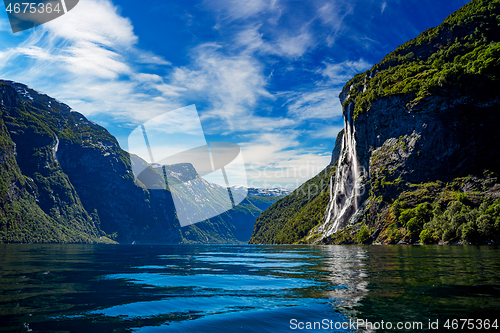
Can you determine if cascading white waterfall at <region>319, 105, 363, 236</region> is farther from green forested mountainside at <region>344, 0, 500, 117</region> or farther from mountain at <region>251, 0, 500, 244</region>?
green forested mountainside at <region>344, 0, 500, 117</region>

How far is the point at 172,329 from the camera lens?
10523 millimetres

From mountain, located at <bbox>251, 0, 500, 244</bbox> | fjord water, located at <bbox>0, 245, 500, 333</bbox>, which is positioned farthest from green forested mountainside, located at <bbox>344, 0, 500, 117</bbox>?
fjord water, located at <bbox>0, 245, 500, 333</bbox>

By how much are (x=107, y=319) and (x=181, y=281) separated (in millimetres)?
12021

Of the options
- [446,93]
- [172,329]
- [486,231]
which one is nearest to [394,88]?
[446,93]

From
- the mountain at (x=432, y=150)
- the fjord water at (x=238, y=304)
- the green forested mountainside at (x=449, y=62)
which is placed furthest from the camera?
the green forested mountainside at (x=449, y=62)

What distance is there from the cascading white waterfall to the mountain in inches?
22.8

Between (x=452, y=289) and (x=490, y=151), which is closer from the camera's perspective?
(x=452, y=289)

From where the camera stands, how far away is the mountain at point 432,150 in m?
94.6

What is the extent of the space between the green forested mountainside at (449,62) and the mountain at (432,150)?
1.49 feet

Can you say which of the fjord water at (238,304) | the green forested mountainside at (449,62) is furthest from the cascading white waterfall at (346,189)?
the fjord water at (238,304)

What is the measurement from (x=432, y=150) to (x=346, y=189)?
4984 centimetres

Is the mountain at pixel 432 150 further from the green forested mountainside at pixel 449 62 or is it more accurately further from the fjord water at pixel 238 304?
the fjord water at pixel 238 304

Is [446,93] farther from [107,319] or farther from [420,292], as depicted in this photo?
[107,319]

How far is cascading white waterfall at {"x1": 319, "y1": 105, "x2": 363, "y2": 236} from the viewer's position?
147 meters
